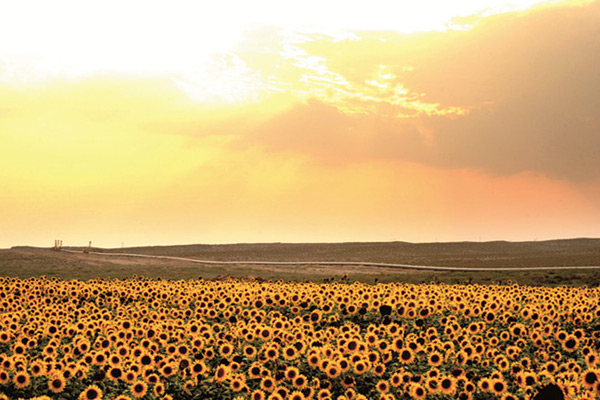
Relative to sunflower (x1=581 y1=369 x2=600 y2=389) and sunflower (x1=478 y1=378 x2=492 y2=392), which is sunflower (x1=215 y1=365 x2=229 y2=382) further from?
sunflower (x1=581 y1=369 x2=600 y2=389)

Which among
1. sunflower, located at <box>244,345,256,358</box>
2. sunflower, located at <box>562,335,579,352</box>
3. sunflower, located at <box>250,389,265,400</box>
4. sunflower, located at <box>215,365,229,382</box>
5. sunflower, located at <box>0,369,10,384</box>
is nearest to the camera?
sunflower, located at <box>250,389,265,400</box>

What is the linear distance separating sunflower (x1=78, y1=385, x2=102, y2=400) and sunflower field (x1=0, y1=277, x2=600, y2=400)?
16mm

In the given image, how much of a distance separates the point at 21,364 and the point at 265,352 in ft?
14.7

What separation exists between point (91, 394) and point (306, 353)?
4429 millimetres

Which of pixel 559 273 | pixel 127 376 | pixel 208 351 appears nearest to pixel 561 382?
pixel 208 351

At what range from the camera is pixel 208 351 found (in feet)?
47.0

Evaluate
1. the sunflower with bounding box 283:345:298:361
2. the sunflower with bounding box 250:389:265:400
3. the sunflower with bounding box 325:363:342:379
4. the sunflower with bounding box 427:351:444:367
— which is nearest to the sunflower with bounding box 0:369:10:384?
the sunflower with bounding box 250:389:265:400

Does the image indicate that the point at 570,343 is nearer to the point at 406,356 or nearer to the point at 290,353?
the point at 406,356

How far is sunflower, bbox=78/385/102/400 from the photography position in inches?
463

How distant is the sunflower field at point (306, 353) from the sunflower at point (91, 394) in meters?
0.02

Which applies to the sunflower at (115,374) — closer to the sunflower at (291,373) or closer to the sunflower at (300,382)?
the sunflower at (291,373)

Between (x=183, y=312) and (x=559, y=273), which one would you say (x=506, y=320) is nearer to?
(x=183, y=312)

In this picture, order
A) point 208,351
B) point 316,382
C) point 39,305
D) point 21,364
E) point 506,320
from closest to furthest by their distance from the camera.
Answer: point 316,382
point 21,364
point 208,351
point 506,320
point 39,305

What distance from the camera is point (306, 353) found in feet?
47.6
